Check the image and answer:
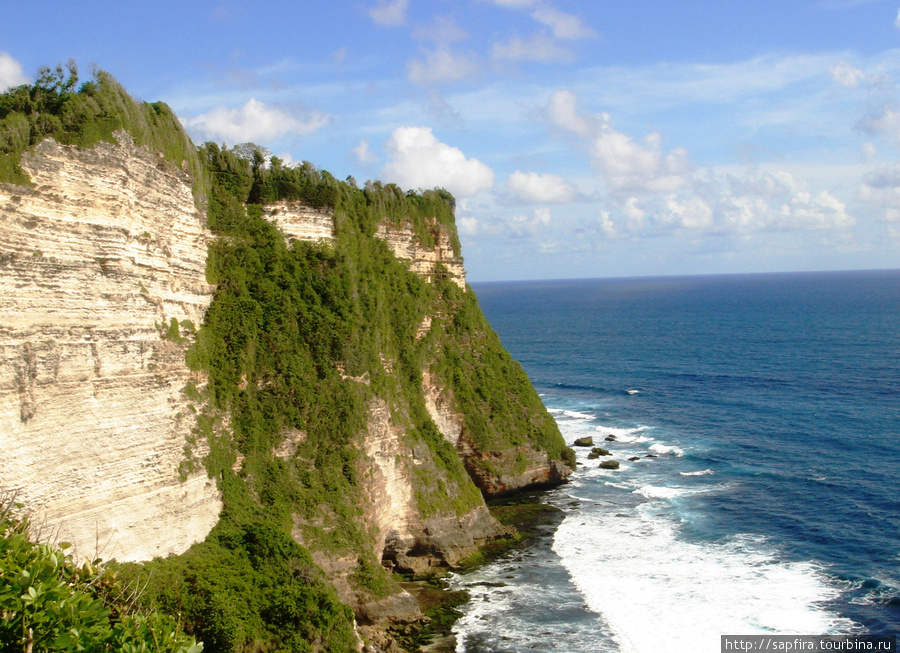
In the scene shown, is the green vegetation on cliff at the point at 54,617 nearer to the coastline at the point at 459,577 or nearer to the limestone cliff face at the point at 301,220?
the coastline at the point at 459,577

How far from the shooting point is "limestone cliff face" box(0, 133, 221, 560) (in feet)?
62.0

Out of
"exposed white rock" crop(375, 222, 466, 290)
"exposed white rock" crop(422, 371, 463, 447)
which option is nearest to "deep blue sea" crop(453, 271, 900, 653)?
"exposed white rock" crop(422, 371, 463, 447)

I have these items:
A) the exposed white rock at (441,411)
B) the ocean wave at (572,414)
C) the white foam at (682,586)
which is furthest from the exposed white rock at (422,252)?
the ocean wave at (572,414)

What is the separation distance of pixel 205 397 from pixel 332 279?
28.2 feet

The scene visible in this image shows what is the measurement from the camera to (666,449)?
168ft

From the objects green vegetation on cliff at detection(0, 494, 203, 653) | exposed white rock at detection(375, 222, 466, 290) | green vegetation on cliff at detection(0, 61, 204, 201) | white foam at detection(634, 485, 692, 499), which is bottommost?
white foam at detection(634, 485, 692, 499)

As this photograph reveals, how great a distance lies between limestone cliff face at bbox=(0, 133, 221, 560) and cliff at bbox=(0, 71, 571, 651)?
65 mm

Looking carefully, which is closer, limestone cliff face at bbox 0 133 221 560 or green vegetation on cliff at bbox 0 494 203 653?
green vegetation on cliff at bbox 0 494 203 653

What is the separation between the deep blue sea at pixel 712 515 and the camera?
27250mm

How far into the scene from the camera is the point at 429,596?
29.7m

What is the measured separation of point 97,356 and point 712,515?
33.1 metres

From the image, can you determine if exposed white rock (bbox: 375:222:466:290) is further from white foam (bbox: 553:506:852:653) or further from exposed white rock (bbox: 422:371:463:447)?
white foam (bbox: 553:506:852:653)

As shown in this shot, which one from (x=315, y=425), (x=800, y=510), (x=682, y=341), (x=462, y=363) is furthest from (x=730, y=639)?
(x=682, y=341)

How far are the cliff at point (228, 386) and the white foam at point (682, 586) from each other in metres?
6.11
